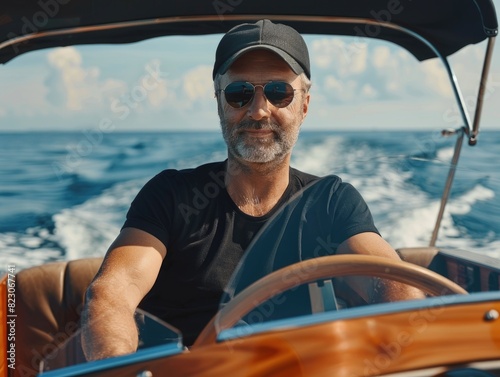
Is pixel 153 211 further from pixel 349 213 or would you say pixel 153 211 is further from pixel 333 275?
pixel 333 275

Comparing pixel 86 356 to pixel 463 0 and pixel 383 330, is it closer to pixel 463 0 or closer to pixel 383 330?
pixel 383 330

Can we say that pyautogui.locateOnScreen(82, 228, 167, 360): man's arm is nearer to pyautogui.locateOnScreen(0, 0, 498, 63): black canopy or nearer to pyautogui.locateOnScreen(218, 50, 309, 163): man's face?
pyautogui.locateOnScreen(218, 50, 309, 163): man's face

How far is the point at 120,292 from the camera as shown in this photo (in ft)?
5.59

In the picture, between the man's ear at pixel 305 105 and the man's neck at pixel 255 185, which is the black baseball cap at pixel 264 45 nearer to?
the man's ear at pixel 305 105

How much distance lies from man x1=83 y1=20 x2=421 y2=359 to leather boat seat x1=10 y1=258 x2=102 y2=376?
48 cm

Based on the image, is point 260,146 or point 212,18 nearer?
point 260,146

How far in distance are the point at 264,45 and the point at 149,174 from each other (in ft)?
31.1

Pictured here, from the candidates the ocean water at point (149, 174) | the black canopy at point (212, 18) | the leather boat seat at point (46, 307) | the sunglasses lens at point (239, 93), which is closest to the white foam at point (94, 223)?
the ocean water at point (149, 174)

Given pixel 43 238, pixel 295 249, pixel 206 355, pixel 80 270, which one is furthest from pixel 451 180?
pixel 43 238

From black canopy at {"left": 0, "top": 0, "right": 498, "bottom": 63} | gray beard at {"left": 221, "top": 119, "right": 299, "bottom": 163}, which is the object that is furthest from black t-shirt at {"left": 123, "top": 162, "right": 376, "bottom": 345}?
black canopy at {"left": 0, "top": 0, "right": 498, "bottom": 63}

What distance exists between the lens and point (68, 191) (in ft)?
27.9

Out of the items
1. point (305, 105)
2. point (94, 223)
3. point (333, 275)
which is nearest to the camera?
point (333, 275)

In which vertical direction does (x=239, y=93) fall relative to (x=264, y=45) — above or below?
below

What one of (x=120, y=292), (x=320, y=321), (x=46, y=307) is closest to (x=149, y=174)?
(x=46, y=307)
